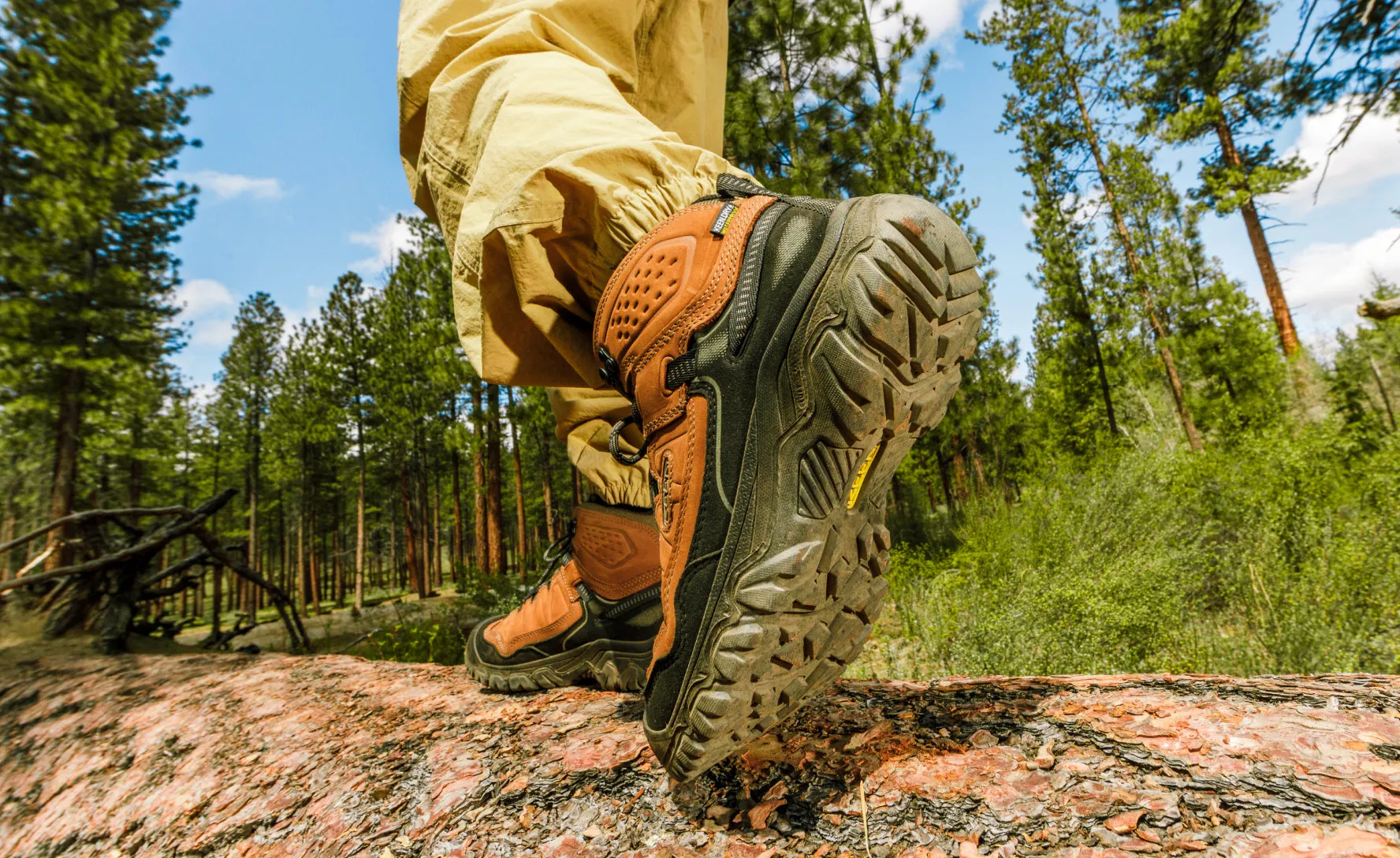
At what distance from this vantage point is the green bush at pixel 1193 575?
1.93 m

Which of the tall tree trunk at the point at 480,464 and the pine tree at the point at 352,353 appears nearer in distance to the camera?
the tall tree trunk at the point at 480,464

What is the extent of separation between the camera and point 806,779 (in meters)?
0.70

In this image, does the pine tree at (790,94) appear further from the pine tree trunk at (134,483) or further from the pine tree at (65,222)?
the pine tree trunk at (134,483)

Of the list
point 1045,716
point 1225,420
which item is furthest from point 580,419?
point 1225,420

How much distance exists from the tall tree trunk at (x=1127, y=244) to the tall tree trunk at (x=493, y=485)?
12684mm

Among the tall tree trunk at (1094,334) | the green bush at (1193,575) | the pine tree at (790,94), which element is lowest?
the green bush at (1193,575)

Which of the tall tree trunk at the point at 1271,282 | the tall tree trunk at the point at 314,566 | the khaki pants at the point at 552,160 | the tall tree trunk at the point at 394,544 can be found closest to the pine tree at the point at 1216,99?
the tall tree trunk at the point at 1271,282

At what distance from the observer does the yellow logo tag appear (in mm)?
768

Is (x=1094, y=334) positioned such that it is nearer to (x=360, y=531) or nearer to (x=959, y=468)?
(x=959, y=468)

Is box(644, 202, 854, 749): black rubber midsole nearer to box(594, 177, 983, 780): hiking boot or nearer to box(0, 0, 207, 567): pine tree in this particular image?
box(594, 177, 983, 780): hiking boot

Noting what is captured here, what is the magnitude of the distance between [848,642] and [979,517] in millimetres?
5642

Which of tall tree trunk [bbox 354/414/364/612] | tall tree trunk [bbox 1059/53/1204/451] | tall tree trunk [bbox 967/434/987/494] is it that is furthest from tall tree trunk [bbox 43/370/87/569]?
tall tree trunk [bbox 1059/53/1204/451]

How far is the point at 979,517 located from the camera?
5746 millimetres

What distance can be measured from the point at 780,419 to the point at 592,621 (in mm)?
725
